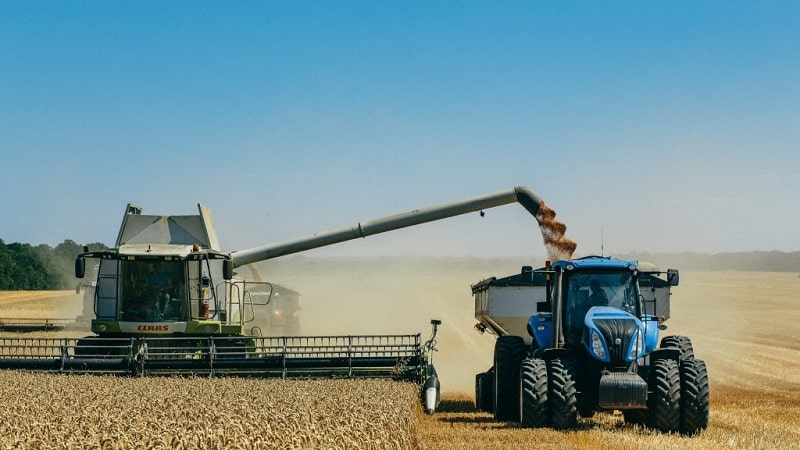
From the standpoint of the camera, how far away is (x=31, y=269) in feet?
260

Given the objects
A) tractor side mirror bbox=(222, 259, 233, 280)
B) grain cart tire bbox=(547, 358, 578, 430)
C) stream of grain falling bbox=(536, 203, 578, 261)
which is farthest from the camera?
stream of grain falling bbox=(536, 203, 578, 261)

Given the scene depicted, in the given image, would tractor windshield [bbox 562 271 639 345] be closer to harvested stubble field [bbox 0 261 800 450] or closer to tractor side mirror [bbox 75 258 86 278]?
harvested stubble field [bbox 0 261 800 450]

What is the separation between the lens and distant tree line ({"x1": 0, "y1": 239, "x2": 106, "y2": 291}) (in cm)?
7669

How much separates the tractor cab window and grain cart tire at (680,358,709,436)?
334 inches

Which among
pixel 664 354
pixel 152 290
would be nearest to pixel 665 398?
pixel 664 354

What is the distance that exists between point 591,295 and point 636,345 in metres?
0.92

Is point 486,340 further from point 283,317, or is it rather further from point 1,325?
point 1,325

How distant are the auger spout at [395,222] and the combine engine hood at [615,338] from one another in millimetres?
7629

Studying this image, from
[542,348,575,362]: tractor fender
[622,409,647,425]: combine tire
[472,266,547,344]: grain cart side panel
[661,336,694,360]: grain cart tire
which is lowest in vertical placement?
[622,409,647,425]: combine tire

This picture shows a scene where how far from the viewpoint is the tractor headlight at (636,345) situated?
1164 cm

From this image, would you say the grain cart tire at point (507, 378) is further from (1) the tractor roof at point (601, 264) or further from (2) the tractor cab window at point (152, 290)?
(2) the tractor cab window at point (152, 290)

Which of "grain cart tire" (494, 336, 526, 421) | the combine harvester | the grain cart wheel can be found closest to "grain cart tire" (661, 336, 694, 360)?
the grain cart wheel

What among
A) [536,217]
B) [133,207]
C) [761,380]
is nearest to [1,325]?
[133,207]

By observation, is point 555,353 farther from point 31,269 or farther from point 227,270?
point 31,269
